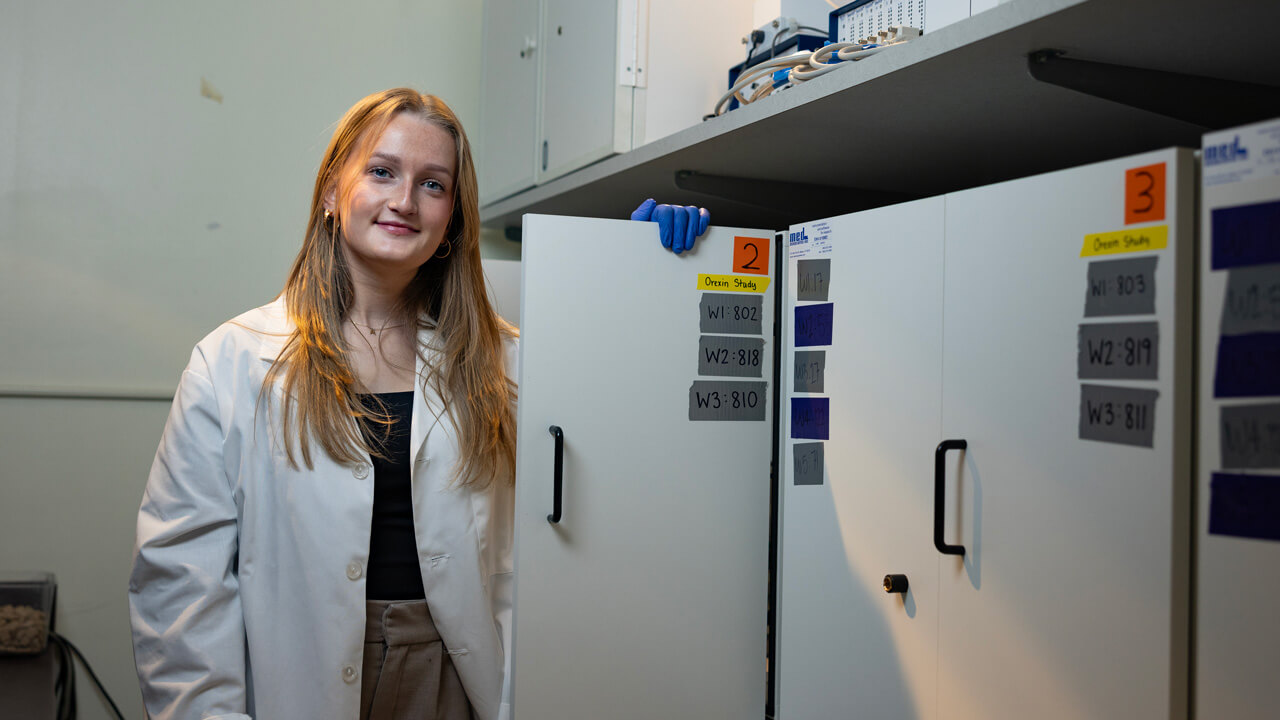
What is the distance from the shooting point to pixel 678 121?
2.18 meters

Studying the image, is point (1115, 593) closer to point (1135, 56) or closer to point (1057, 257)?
point (1057, 257)

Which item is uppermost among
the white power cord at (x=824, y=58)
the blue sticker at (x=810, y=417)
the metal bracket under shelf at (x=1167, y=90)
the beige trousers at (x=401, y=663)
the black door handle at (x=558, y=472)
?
the white power cord at (x=824, y=58)

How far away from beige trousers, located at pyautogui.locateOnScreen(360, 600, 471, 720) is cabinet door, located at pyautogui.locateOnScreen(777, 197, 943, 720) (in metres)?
0.60

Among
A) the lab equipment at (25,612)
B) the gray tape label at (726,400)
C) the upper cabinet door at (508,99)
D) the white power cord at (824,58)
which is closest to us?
the white power cord at (824,58)

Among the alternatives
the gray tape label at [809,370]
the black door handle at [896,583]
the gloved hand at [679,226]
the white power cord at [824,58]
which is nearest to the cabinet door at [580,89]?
the white power cord at [824,58]

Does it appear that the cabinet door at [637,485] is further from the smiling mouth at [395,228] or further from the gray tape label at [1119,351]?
the gray tape label at [1119,351]

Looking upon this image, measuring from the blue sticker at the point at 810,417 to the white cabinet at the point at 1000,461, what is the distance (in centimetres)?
1

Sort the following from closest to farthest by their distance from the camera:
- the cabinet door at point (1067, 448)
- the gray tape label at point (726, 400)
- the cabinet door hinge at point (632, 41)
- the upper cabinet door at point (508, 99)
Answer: the cabinet door at point (1067, 448) < the gray tape label at point (726, 400) < the cabinet door hinge at point (632, 41) < the upper cabinet door at point (508, 99)

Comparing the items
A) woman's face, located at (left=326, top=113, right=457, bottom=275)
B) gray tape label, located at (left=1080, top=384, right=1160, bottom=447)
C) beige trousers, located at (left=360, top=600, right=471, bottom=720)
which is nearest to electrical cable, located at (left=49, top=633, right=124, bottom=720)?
beige trousers, located at (left=360, top=600, right=471, bottom=720)

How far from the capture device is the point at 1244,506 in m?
0.88

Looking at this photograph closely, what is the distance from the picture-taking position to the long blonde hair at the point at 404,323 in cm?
146

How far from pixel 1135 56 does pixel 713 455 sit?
0.89 metres

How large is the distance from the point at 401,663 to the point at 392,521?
234mm

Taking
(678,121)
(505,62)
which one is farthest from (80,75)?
(678,121)
